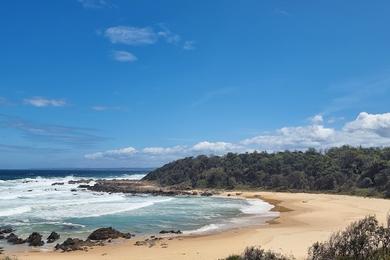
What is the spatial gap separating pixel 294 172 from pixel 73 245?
54.0 metres

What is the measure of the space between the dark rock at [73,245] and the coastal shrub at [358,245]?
641 inches

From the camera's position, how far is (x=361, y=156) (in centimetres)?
7731

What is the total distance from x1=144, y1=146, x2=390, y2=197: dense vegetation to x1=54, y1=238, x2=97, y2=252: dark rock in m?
40.5

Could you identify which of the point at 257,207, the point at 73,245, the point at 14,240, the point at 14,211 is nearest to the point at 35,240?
the point at 14,240

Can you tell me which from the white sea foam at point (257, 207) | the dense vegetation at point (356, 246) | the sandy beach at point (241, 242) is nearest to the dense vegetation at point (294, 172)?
the white sea foam at point (257, 207)

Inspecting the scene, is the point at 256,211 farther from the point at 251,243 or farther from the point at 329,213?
the point at 251,243

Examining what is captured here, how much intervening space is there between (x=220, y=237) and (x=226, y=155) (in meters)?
75.1

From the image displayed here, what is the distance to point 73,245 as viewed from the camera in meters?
27.5

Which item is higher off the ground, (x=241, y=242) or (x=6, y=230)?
(x=6, y=230)

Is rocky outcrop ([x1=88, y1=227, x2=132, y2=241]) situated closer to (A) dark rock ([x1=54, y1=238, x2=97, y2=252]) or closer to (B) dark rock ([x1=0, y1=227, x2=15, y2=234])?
(A) dark rock ([x1=54, y1=238, x2=97, y2=252])

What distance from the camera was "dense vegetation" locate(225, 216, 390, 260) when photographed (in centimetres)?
1309

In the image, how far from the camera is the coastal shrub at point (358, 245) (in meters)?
13.1

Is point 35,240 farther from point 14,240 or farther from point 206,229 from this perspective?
point 206,229

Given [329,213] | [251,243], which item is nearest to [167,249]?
[251,243]
